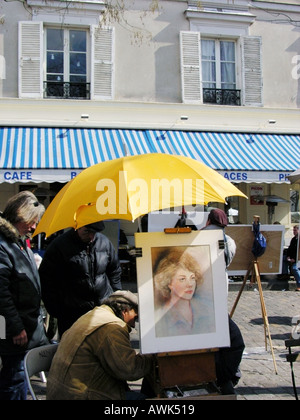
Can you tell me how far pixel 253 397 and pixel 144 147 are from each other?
648cm

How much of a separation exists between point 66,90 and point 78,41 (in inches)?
50.0

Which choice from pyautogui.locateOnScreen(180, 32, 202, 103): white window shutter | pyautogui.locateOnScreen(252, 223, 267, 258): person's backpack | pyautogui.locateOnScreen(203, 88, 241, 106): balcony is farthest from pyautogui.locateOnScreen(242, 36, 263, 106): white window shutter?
pyautogui.locateOnScreen(252, 223, 267, 258): person's backpack

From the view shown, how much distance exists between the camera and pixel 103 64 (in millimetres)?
9805

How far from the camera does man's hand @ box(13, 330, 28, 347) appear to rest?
2658mm

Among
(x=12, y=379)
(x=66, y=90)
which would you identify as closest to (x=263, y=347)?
(x=12, y=379)

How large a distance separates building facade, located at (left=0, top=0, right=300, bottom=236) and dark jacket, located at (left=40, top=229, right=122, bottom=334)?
519 centimetres

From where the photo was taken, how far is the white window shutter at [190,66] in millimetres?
10180

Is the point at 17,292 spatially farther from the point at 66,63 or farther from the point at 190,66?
the point at 190,66

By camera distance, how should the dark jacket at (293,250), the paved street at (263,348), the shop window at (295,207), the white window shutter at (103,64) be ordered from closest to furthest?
the paved street at (263,348)
the dark jacket at (293,250)
the white window shutter at (103,64)
the shop window at (295,207)

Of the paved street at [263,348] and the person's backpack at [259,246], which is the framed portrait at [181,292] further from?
the person's backpack at [259,246]

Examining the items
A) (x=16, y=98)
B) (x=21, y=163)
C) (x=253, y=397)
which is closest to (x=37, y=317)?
(x=253, y=397)

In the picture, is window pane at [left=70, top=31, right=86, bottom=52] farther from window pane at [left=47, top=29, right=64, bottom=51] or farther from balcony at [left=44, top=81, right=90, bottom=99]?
balcony at [left=44, top=81, right=90, bottom=99]

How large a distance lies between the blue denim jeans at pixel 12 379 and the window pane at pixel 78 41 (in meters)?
8.82

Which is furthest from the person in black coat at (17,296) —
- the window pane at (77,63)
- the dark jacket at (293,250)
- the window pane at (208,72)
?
the window pane at (208,72)
